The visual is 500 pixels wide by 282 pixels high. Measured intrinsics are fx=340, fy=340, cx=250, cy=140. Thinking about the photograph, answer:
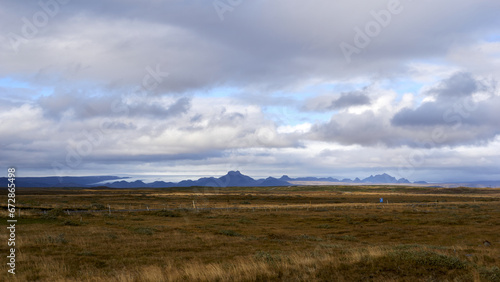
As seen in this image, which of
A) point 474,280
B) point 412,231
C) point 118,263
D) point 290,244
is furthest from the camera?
point 412,231

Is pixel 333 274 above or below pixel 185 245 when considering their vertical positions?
above

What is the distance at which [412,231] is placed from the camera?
32.6 metres

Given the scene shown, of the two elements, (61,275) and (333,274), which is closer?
(333,274)

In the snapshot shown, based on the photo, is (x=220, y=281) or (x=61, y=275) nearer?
(x=220, y=281)

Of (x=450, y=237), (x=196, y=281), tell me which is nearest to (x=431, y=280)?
(x=196, y=281)

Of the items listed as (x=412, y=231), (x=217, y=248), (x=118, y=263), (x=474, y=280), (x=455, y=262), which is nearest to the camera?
(x=474, y=280)

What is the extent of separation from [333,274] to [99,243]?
1641 centimetres

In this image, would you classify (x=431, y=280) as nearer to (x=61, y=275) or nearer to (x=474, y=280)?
(x=474, y=280)

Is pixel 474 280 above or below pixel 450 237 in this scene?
above

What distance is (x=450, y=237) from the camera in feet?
93.9

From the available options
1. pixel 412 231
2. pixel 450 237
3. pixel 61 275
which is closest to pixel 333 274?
pixel 61 275

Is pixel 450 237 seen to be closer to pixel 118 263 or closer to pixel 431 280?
pixel 431 280

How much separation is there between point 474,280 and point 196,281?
27.4 ft

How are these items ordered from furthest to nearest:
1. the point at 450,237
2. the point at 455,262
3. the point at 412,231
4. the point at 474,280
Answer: the point at 412,231, the point at 450,237, the point at 455,262, the point at 474,280
